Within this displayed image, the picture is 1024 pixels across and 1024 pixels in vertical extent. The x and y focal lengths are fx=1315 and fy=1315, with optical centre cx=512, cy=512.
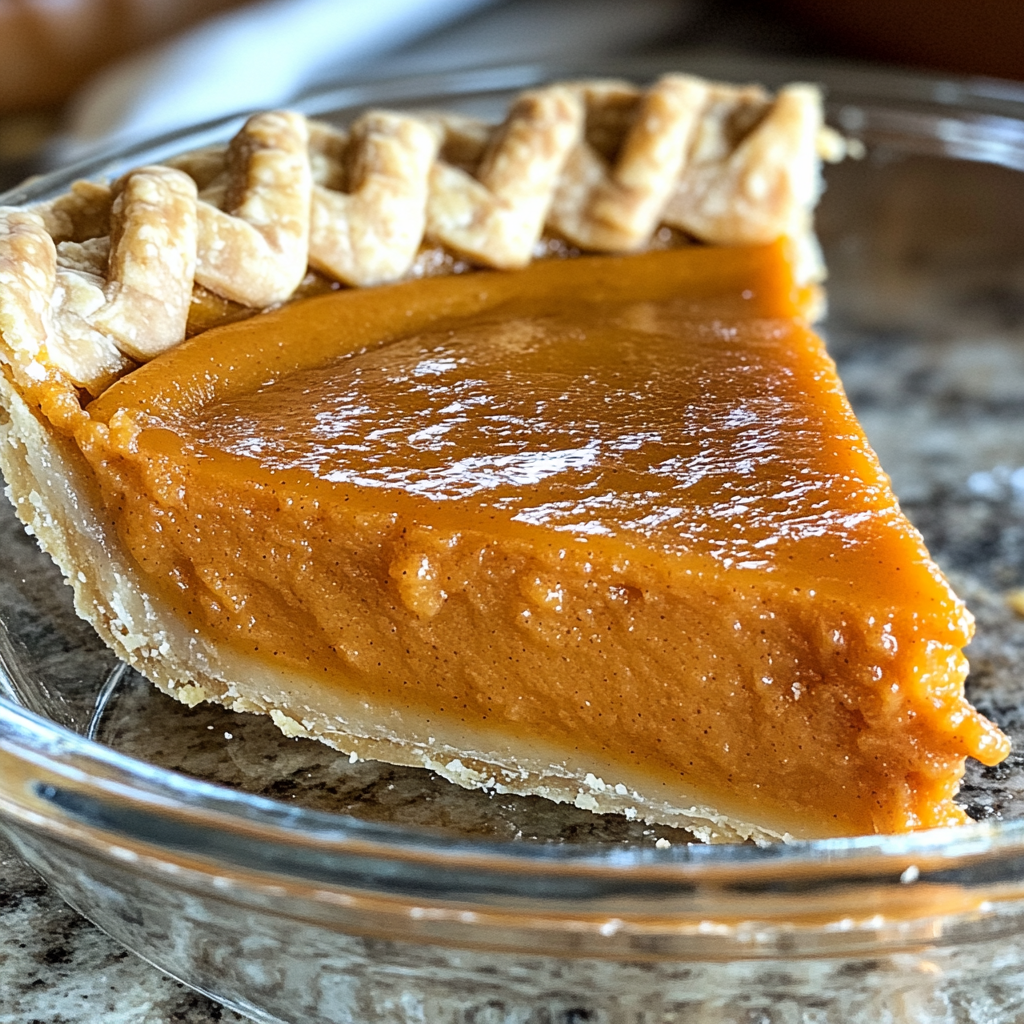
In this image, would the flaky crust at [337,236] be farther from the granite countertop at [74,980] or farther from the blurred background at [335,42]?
the blurred background at [335,42]

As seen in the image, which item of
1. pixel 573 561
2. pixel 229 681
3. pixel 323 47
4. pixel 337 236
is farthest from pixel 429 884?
pixel 323 47

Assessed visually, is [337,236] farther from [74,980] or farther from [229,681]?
[74,980]

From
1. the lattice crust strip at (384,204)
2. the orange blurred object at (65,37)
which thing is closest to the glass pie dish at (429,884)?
the lattice crust strip at (384,204)

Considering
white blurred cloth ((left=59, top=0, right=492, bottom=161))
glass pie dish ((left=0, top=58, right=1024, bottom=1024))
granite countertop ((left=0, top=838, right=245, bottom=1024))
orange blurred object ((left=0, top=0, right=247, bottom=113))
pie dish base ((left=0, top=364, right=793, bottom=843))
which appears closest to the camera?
glass pie dish ((left=0, top=58, right=1024, bottom=1024))

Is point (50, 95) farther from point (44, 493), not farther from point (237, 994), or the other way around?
point (237, 994)

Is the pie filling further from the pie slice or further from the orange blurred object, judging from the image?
the orange blurred object

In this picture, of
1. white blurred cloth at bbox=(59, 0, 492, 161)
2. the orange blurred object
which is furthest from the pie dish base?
the orange blurred object

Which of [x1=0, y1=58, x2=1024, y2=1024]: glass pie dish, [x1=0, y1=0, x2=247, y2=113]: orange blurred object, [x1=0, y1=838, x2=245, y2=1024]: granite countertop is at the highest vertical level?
[x1=0, y1=0, x2=247, y2=113]: orange blurred object
